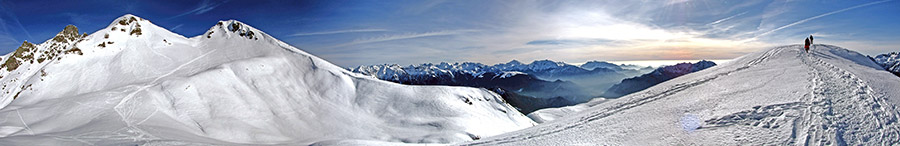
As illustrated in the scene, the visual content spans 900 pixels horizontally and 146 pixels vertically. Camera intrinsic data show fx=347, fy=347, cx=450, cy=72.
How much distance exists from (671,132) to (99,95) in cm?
5751

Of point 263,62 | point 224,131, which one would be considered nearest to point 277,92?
point 263,62

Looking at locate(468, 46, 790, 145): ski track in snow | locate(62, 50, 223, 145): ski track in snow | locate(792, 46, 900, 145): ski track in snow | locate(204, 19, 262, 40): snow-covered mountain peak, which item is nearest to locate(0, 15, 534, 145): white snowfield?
locate(62, 50, 223, 145): ski track in snow

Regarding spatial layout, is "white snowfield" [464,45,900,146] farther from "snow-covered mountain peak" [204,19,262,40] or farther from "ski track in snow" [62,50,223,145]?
"snow-covered mountain peak" [204,19,262,40]

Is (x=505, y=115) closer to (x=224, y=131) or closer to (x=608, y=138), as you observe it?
(x=224, y=131)

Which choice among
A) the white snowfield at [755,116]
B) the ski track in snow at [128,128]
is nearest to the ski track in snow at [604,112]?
the white snowfield at [755,116]

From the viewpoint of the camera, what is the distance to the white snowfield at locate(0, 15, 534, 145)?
34.6 m

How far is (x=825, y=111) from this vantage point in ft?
26.0

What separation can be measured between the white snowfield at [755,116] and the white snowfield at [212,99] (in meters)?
19.4

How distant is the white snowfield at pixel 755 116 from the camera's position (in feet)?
22.1

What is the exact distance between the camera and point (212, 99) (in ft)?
169

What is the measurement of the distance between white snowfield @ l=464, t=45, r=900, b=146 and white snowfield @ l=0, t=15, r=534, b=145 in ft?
63.6

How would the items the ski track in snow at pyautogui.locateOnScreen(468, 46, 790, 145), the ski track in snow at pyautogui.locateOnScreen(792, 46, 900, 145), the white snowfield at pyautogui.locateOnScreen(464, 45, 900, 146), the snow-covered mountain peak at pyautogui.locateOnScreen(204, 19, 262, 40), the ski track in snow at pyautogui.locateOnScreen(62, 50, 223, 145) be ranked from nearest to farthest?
the ski track in snow at pyautogui.locateOnScreen(792, 46, 900, 145) < the white snowfield at pyautogui.locateOnScreen(464, 45, 900, 146) < the ski track in snow at pyautogui.locateOnScreen(468, 46, 790, 145) < the ski track in snow at pyautogui.locateOnScreen(62, 50, 223, 145) < the snow-covered mountain peak at pyautogui.locateOnScreen(204, 19, 262, 40)

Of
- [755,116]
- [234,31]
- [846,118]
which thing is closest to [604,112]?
[755,116]

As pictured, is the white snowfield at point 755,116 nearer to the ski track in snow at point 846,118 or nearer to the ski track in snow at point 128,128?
the ski track in snow at point 846,118
